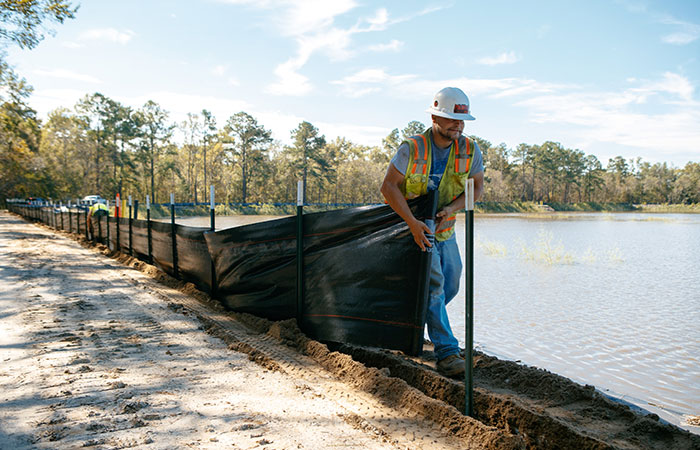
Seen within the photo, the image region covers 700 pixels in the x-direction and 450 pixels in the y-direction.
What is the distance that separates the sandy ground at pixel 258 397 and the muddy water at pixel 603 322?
55.9 inches

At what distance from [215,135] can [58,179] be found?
2138cm

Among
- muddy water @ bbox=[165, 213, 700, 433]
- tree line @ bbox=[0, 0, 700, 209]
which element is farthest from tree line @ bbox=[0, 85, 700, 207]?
muddy water @ bbox=[165, 213, 700, 433]

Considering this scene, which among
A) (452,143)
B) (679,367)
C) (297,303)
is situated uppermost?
(452,143)

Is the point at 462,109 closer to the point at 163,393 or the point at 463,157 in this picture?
the point at 463,157

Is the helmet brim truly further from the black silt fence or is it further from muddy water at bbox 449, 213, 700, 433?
muddy water at bbox 449, 213, 700, 433

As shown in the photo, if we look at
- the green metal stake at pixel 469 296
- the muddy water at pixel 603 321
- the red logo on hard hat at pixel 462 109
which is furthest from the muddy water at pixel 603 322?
the red logo on hard hat at pixel 462 109

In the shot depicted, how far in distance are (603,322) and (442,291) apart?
5.04 meters

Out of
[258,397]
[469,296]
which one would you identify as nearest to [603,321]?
[469,296]

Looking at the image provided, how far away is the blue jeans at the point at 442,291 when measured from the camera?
3955 mm

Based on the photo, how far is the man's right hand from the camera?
3.74 metres

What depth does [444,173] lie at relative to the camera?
157 inches

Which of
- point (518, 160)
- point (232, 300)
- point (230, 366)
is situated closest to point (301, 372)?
point (230, 366)

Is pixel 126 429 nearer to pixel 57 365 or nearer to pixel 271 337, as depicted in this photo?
pixel 57 365

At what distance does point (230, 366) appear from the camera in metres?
4.22
